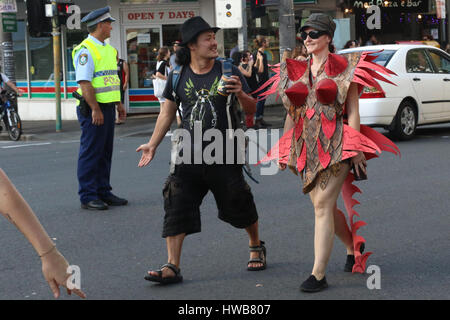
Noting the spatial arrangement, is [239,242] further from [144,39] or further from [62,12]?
[144,39]

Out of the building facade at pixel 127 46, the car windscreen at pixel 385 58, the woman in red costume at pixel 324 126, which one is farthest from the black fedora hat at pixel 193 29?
the building facade at pixel 127 46

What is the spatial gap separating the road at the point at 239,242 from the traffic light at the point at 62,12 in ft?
26.3

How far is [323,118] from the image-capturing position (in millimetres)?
5145

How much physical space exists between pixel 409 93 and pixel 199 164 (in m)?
8.80

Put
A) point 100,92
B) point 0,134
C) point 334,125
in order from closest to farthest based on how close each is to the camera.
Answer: point 334,125 < point 100,92 < point 0,134

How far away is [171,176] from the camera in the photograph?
5637mm

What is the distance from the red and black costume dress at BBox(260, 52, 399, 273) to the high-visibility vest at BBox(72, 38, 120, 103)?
3.49 meters

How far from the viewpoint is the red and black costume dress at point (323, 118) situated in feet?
16.8

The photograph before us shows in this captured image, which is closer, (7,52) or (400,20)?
(7,52)

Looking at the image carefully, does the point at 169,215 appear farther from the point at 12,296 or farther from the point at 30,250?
the point at 30,250

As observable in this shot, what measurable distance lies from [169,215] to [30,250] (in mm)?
1646

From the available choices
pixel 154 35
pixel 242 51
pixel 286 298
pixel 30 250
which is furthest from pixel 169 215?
pixel 154 35

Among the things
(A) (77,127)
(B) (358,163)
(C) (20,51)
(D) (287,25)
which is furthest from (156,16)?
(B) (358,163)

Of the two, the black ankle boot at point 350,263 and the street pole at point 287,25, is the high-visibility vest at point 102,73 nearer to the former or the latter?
the black ankle boot at point 350,263
